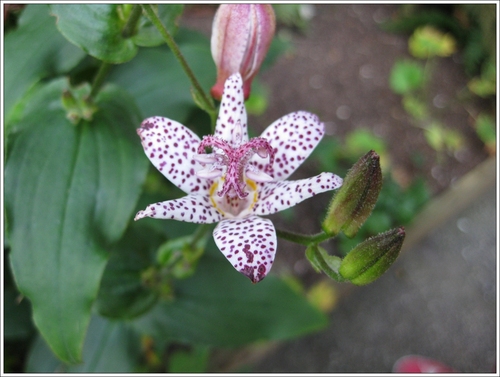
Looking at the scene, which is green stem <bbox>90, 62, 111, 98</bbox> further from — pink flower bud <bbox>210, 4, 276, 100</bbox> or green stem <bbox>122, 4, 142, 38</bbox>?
pink flower bud <bbox>210, 4, 276, 100</bbox>

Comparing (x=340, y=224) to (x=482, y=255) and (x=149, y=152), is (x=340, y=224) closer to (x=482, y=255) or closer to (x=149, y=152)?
(x=149, y=152)

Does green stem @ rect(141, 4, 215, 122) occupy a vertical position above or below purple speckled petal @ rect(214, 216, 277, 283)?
above

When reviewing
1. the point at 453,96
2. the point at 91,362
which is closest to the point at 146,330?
the point at 91,362

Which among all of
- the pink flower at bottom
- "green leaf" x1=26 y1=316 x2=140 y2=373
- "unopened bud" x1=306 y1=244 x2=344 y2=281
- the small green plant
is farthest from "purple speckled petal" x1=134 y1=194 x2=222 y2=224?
the small green plant

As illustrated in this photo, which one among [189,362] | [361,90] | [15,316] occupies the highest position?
[15,316]

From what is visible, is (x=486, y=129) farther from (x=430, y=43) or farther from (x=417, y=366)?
(x=417, y=366)

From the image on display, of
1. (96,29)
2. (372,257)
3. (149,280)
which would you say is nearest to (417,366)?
(149,280)

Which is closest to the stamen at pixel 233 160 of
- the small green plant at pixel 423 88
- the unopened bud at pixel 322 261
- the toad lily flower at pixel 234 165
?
the toad lily flower at pixel 234 165
